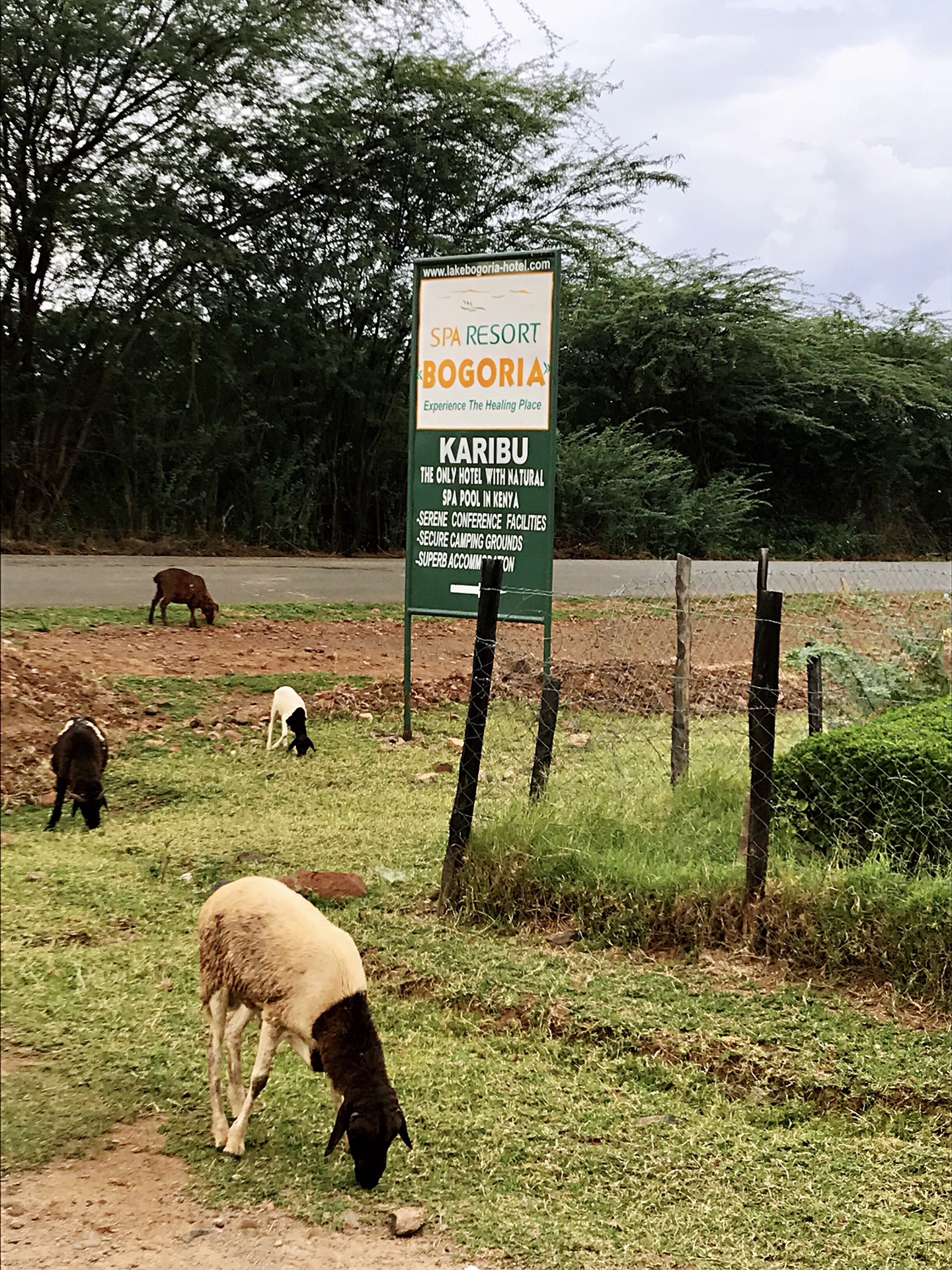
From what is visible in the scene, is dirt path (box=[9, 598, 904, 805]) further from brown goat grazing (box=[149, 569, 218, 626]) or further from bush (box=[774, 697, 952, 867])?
bush (box=[774, 697, 952, 867])

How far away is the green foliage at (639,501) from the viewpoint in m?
2.23

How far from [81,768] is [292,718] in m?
0.38

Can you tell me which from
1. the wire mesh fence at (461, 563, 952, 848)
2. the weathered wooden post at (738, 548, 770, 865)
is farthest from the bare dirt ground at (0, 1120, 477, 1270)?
the weathered wooden post at (738, 548, 770, 865)

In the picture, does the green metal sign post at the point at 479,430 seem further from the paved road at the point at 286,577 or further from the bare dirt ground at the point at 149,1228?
the bare dirt ground at the point at 149,1228

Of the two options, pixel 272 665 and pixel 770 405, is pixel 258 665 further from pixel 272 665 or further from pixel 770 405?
pixel 770 405

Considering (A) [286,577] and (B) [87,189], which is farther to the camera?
(A) [286,577]

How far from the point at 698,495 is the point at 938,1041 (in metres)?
1.15

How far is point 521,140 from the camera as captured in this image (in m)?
1.81

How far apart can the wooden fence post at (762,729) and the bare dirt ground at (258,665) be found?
1.11 ft

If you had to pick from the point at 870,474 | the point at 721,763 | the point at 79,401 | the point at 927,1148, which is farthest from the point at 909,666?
the point at 79,401

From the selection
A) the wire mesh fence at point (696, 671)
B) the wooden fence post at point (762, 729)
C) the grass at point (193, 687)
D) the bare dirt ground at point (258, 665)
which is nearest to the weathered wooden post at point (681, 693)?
the wire mesh fence at point (696, 671)

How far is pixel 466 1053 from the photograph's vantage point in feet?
5.99

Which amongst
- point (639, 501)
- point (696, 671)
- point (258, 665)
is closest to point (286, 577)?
point (258, 665)

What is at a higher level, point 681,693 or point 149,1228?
point 681,693
